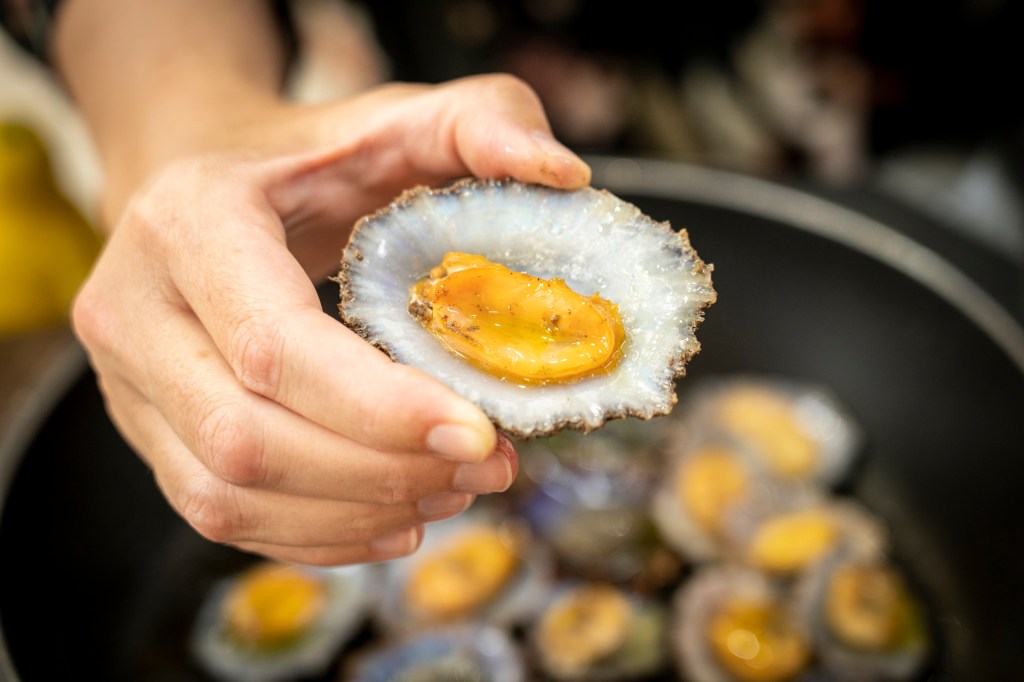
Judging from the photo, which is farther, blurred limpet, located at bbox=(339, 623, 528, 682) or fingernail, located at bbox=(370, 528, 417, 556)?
blurred limpet, located at bbox=(339, 623, 528, 682)

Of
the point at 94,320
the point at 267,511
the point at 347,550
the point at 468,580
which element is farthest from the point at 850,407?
the point at 94,320

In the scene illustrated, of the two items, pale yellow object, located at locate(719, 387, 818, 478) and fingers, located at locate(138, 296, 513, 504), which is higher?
fingers, located at locate(138, 296, 513, 504)

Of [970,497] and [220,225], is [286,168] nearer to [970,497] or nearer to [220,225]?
[220,225]

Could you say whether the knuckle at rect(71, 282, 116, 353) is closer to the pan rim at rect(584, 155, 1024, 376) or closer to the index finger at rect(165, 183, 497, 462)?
the index finger at rect(165, 183, 497, 462)

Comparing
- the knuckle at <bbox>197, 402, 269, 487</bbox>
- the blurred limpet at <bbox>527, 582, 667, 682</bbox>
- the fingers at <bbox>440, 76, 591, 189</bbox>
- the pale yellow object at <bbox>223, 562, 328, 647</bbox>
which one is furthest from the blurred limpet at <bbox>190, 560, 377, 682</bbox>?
the fingers at <bbox>440, 76, 591, 189</bbox>

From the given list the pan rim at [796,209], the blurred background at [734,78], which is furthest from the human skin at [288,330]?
the blurred background at [734,78]

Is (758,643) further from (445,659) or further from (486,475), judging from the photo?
(486,475)

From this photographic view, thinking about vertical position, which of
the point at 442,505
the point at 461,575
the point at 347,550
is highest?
the point at 442,505

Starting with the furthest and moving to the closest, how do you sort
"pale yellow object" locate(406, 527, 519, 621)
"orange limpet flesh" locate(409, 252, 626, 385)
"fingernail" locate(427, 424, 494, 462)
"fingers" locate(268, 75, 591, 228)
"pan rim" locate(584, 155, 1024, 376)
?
"pan rim" locate(584, 155, 1024, 376), "pale yellow object" locate(406, 527, 519, 621), "fingers" locate(268, 75, 591, 228), "orange limpet flesh" locate(409, 252, 626, 385), "fingernail" locate(427, 424, 494, 462)
